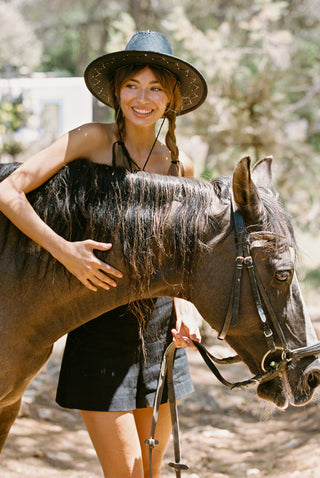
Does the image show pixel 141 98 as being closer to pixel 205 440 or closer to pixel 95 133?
pixel 95 133

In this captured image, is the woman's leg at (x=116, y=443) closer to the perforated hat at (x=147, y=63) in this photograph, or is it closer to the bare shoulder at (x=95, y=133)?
the bare shoulder at (x=95, y=133)

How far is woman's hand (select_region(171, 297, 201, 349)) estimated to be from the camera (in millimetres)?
2391

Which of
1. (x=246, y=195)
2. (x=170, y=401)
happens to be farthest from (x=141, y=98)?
(x=170, y=401)

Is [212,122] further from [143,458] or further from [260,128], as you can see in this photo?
[143,458]

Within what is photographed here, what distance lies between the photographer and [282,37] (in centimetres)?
695

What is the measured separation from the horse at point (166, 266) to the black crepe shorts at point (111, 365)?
0.21 metres

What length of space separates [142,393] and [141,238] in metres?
0.81

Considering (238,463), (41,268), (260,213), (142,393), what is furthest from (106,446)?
(238,463)

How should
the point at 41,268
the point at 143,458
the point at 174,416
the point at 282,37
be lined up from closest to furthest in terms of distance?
the point at 41,268
the point at 174,416
the point at 143,458
the point at 282,37

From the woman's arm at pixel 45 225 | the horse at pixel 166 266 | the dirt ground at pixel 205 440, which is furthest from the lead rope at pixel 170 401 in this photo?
the dirt ground at pixel 205 440

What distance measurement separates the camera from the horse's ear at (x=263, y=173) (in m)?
2.36

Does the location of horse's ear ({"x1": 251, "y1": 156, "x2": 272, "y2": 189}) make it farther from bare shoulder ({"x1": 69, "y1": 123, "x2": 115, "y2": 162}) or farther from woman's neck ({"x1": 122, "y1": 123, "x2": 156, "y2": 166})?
bare shoulder ({"x1": 69, "y1": 123, "x2": 115, "y2": 162})

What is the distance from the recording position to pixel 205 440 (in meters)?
4.50

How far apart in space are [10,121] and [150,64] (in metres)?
5.22
